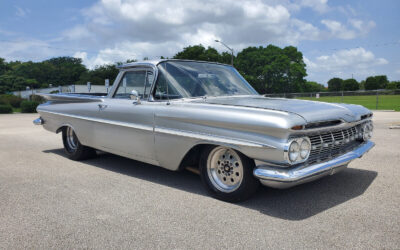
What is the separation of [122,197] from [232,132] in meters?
1.57

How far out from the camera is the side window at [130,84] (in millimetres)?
4812

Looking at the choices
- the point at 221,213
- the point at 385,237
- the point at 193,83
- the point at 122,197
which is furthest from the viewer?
the point at 193,83

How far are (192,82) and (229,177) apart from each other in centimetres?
145

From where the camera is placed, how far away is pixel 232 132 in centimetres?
353

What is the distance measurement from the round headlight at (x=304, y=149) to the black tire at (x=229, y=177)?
524mm

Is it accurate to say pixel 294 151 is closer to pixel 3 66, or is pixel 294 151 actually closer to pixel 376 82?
pixel 376 82

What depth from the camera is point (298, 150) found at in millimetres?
3223

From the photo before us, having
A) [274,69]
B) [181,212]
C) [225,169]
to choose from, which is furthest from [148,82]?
[274,69]

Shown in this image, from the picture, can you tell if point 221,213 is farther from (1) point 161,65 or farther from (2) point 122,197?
(1) point 161,65

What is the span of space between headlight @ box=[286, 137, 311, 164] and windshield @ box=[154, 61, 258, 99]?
1605mm

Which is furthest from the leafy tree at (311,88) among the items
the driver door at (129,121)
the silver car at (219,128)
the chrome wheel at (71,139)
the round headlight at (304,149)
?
the round headlight at (304,149)

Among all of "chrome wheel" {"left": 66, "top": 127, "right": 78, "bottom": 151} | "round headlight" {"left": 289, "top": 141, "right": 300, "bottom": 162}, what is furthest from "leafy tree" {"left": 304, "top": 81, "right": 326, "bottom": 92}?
"round headlight" {"left": 289, "top": 141, "right": 300, "bottom": 162}

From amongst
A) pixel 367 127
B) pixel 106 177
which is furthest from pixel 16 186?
pixel 367 127

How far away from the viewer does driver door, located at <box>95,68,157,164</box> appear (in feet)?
14.7
